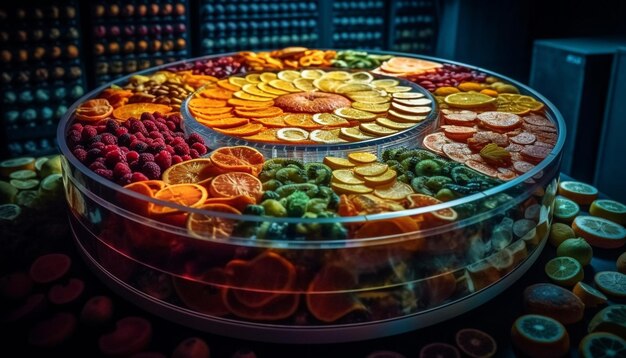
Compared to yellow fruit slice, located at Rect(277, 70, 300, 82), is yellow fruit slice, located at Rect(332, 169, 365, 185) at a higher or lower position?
lower

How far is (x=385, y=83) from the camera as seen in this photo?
414cm

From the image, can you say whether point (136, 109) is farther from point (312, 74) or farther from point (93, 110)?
point (312, 74)

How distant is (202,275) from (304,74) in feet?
7.90

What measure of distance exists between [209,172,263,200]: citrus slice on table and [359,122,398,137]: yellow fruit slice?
2.87ft

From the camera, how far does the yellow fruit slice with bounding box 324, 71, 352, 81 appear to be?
169 inches

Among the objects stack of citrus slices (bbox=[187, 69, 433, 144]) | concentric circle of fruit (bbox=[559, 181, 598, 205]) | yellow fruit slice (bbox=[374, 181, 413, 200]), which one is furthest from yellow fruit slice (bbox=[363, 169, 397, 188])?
concentric circle of fruit (bbox=[559, 181, 598, 205])

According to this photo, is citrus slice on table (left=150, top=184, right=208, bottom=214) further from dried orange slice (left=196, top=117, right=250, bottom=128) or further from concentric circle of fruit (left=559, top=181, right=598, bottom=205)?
concentric circle of fruit (left=559, top=181, right=598, bottom=205)

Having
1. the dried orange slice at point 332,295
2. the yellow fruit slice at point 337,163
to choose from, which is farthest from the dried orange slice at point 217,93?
the dried orange slice at point 332,295

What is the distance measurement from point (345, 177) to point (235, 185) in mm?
497

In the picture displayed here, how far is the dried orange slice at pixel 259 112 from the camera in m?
3.45

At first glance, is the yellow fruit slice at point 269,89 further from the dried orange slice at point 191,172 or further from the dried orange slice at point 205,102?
the dried orange slice at point 191,172

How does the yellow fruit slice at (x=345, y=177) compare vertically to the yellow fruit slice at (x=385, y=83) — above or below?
below

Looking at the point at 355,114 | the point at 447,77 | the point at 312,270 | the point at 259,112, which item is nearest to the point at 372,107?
the point at 355,114

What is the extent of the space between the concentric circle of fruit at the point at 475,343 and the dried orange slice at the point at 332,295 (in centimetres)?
41
